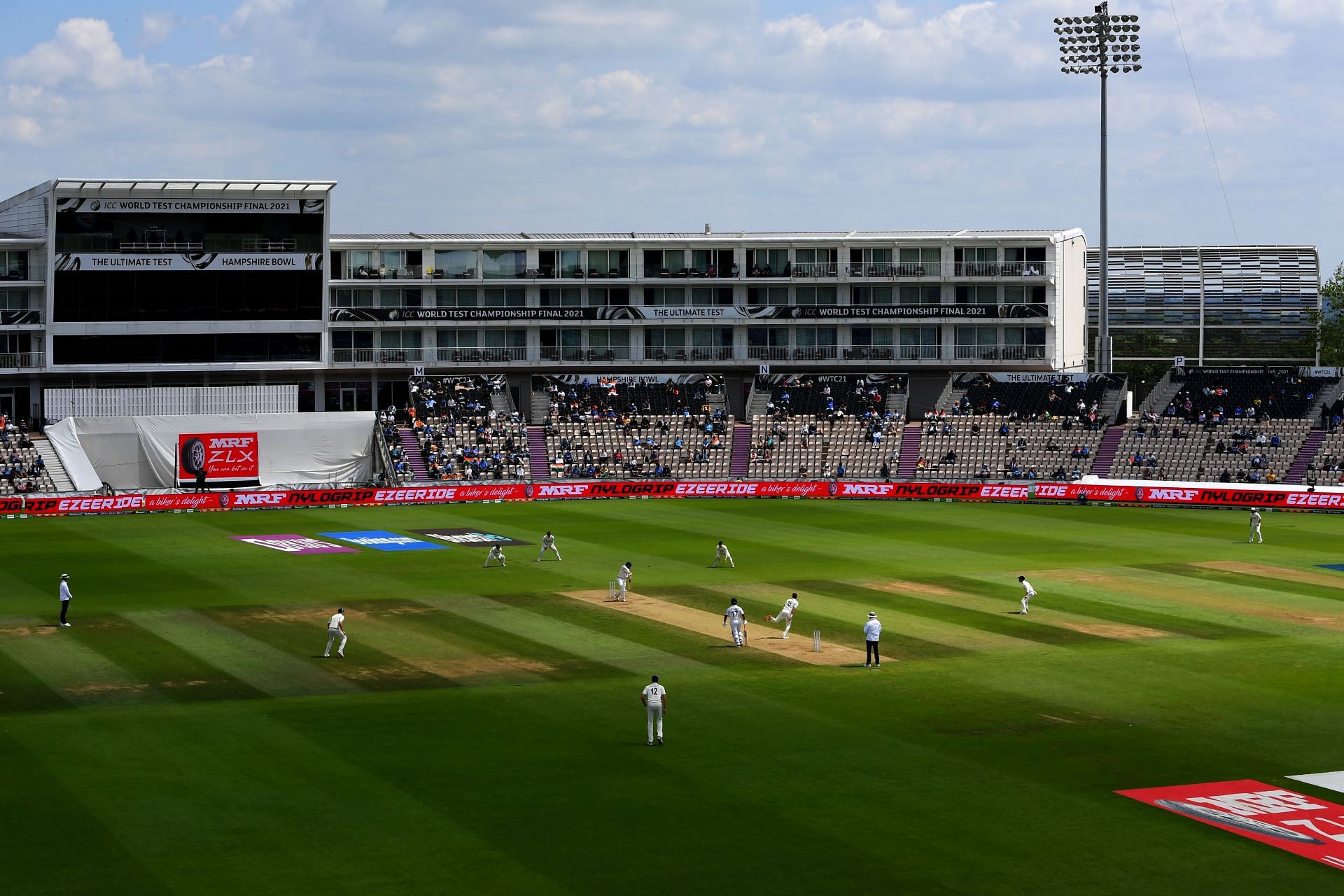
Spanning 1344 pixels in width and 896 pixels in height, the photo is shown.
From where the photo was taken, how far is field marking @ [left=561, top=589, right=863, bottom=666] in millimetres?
38550

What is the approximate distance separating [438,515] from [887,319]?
1520 inches

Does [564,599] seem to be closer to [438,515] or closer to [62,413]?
[438,515]

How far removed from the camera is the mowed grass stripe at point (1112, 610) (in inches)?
1654

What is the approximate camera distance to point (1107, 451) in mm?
89000

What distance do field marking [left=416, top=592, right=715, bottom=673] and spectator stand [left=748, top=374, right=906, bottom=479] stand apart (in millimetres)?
45084

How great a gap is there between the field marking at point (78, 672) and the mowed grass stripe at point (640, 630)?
12.1m

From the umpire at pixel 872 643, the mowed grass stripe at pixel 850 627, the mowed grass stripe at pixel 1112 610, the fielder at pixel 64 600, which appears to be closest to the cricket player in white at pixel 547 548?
the mowed grass stripe at pixel 850 627

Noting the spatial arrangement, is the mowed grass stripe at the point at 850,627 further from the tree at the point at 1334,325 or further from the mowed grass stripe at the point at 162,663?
the tree at the point at 1334,325

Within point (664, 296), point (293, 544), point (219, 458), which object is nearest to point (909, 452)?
point (664, 296)

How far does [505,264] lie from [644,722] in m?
73.6

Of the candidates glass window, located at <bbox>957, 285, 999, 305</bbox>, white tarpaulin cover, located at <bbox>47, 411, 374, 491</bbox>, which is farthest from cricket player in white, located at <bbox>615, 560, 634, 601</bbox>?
glass window, located at <bbox>957, 285, 999, 305</bbox>

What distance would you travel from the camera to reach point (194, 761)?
2827 centimetres

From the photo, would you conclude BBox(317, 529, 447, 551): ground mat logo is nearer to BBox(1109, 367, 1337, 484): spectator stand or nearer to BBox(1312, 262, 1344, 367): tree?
BBox(1109, 367, 1337, 484): spectator stand

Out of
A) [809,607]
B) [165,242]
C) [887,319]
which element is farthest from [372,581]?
[887,319]
